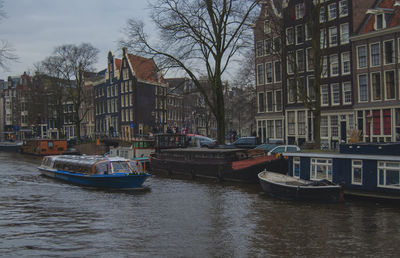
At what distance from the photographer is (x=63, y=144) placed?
62156 mm

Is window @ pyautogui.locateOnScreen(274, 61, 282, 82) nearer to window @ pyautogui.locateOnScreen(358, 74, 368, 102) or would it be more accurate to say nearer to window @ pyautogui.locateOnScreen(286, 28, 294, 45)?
window @ pyautogui.locateOnScreen(286, 28, 294, 45)

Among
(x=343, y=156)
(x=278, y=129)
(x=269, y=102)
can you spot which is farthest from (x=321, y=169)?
(x=269, y=102)

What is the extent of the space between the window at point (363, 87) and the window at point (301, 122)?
7.01 m

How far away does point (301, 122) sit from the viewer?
4703 cm

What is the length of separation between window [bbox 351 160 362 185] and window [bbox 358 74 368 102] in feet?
64.6

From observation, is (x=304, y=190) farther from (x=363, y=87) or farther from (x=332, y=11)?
(x=332, y=11)

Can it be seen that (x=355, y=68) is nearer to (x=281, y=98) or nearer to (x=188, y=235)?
(x=281, y=98)

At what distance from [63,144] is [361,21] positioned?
41.6m

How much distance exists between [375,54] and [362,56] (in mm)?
1312

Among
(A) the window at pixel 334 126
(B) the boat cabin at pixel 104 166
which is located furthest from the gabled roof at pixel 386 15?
(B) the boat cabin at pixel 104 166

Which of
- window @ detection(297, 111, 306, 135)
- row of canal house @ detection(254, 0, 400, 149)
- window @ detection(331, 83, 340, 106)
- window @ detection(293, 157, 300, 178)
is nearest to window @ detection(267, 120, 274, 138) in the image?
row of canal house @ detection(254, 0, 400, 149)

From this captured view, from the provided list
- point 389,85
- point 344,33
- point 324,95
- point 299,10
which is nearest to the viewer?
point 389,85

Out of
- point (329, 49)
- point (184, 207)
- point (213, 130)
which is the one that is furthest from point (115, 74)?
point (184, 207)

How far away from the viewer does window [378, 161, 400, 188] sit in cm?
2059
